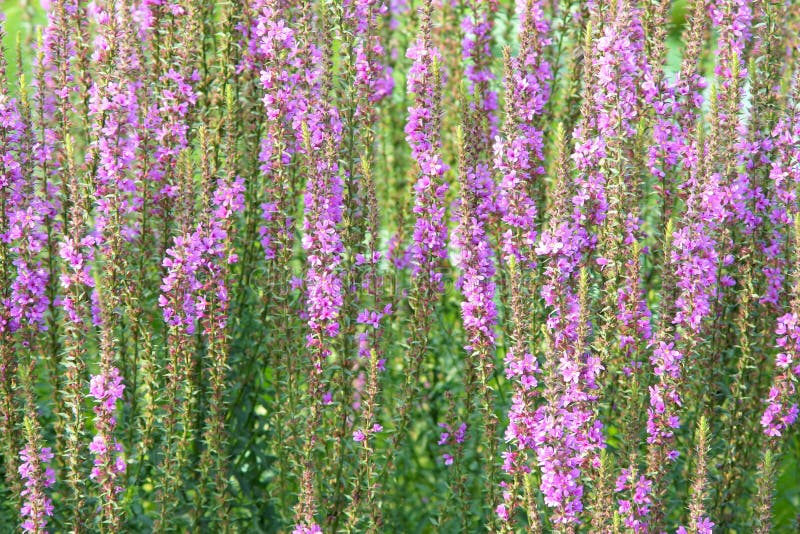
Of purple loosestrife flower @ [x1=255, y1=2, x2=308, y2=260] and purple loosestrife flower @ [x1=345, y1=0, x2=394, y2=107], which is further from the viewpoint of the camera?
purple loosestrife flower @ [x1=345, y1=0, x2=394, y2=107]

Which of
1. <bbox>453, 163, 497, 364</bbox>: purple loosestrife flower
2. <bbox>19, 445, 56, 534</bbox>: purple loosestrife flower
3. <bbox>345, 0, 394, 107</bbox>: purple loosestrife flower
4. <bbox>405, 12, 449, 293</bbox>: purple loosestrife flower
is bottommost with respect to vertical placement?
<bbox>19, 445, 56, 534</bbox>: purple loosestrife flower

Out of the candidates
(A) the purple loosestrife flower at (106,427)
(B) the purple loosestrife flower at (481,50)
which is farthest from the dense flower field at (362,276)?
(B) the purple loosestrife flower at (481,50)

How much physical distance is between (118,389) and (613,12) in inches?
123

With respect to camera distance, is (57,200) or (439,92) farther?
(57,200)

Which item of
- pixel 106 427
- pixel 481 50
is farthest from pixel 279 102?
pixel 481 50

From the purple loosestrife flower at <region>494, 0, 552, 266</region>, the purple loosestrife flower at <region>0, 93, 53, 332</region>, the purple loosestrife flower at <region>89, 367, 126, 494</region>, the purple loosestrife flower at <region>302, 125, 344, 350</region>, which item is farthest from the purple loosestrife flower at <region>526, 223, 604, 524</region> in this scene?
the purple loosestrife flower at <region>0, 93, 53, 332</region>

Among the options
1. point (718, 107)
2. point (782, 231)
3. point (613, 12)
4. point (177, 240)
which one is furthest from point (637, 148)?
point (177, 240)

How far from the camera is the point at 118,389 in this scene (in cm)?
520

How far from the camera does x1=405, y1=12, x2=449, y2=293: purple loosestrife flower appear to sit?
534 centimetres

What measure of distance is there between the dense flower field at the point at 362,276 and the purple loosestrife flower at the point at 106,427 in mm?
14

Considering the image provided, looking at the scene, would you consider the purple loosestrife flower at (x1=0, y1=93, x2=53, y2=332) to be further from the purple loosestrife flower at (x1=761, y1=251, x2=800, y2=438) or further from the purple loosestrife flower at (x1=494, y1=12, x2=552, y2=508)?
the purple loosestrife flower at (x1=761, y1=251, x2=800, y2=438)

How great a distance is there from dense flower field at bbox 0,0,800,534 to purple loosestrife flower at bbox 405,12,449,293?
0.02 m

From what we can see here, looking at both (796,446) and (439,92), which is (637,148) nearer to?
(439,92)

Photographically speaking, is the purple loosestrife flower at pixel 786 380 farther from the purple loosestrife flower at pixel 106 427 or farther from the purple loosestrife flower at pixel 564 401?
the purple loosestrife flower at pixel 106 427
